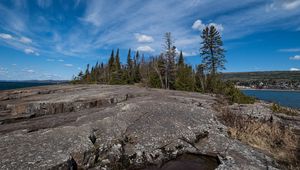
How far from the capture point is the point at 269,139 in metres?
9.19

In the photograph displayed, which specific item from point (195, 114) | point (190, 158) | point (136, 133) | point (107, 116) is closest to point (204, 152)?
point (190, 158)

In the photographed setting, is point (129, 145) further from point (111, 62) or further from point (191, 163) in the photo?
point (111, 62)

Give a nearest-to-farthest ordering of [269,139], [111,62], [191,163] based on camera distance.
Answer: [191,163], [269,139], [111,62]

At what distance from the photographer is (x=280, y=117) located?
12.8 m

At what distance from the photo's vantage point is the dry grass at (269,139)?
7160mm

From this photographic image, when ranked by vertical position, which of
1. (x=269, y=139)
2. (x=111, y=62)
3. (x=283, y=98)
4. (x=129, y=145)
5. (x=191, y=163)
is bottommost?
(x=283, y=98)

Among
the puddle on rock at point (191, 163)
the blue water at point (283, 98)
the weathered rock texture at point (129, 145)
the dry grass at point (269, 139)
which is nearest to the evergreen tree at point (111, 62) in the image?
the blue water at point (283, 98)

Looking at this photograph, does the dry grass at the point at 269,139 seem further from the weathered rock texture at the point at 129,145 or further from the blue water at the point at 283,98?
the blue water at the point at 283,98

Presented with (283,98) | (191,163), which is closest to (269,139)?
(191,163)

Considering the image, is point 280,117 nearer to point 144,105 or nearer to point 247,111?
point 247,111

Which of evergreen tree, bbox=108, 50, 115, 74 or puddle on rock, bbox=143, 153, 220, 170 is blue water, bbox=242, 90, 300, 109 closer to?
puddle on rock, bbox=143, 153, 220, 170

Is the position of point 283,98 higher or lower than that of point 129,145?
lower

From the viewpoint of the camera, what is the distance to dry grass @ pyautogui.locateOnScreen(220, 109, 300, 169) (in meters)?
7.16

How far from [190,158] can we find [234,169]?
5.48ft
